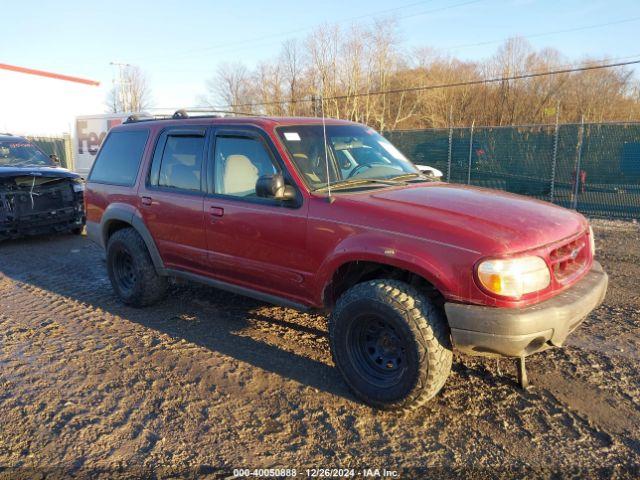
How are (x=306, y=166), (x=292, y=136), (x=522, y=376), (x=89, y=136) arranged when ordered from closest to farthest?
(x=522, y=376), (x=306, y=166), (x=292, y=136), (x=89, y=136)

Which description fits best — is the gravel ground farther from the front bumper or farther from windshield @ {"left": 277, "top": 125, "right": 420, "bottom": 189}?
windshield @ {"left": 277, "top": 125, "right": 420, "bottom": 189}

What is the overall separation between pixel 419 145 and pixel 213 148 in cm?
1128

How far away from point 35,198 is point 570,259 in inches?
319

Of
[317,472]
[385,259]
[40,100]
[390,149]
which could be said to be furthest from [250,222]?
[40,100]

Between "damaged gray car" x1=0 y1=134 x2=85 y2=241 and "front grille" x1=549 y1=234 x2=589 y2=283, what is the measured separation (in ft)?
26.2

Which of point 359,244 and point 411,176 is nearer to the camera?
point 359,244

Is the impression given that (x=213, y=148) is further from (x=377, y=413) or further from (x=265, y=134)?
(x=377, y=413)

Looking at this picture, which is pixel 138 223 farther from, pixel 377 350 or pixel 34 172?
pixel 34 172

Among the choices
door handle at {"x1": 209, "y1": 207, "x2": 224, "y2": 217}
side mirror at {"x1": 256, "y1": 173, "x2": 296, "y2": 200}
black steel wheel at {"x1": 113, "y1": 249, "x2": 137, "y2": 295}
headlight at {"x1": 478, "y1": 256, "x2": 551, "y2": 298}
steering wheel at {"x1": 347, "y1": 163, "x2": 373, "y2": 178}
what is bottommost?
black steel wheel at {"x1": 113, "y1": 249, "x2": 137, "y2": 295}

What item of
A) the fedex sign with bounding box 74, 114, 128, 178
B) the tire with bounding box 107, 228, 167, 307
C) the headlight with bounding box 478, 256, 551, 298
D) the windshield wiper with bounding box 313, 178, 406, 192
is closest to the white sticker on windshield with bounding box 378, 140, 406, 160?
the windshield wiper with bounding box 313, 178, 406, 192

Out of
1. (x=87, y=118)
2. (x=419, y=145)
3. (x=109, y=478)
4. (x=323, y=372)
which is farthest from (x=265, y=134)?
(x=87, y=118)

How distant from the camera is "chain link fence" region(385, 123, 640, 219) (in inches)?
432

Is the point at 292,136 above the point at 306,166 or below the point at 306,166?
above

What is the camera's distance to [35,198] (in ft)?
27.3
